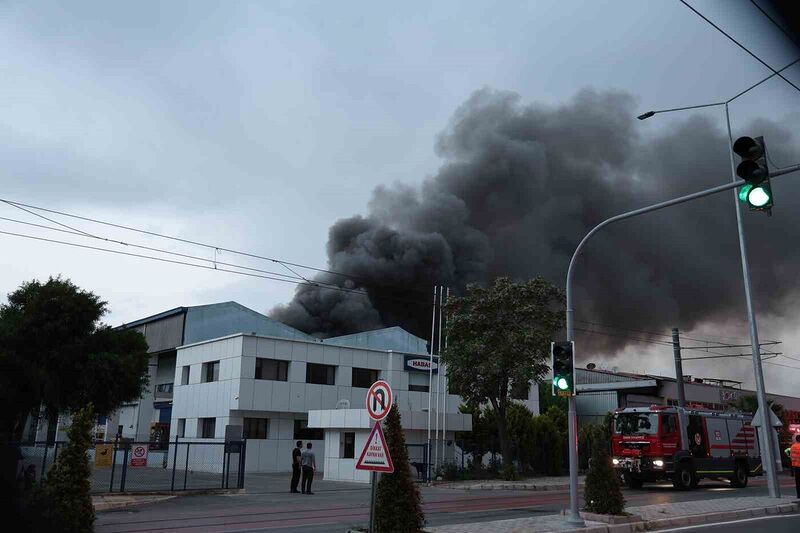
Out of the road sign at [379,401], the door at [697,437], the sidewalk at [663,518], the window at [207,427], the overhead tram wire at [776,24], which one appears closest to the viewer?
the overhead tram wire at [776,24]

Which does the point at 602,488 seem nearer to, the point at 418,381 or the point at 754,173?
the point at 754,173

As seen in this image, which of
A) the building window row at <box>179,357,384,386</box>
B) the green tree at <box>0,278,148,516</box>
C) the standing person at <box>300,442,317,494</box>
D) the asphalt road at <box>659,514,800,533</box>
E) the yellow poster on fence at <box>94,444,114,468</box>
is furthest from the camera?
the building window row at <box>179,357,384,386</box>

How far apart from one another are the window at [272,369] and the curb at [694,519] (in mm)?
27493

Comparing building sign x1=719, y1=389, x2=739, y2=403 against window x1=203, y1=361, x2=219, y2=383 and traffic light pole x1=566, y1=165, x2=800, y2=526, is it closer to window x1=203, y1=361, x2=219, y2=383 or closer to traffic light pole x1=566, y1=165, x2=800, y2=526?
window x1=203, y1=361, x2=219, y2=383

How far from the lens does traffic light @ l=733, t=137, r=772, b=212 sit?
31.9ft

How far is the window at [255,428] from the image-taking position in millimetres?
37281

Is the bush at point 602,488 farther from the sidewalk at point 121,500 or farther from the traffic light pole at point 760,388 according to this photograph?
the sidewalk at point 121,500

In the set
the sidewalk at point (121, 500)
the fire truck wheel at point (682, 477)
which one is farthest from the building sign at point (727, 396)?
the sidewalk at point (121, 500)

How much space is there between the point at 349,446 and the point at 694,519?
17.5 metres

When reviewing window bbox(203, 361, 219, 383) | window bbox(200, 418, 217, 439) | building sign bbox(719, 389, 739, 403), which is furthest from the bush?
building sign bbox(719, 389, 739, 403)

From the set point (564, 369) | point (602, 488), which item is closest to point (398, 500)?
point (564, 369)

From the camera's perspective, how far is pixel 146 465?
26.3m

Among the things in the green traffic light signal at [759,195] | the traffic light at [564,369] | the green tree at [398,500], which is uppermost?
the green traffic light signal at [759,195]

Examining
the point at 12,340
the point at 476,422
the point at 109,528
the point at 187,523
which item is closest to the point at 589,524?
the point at 187,523
